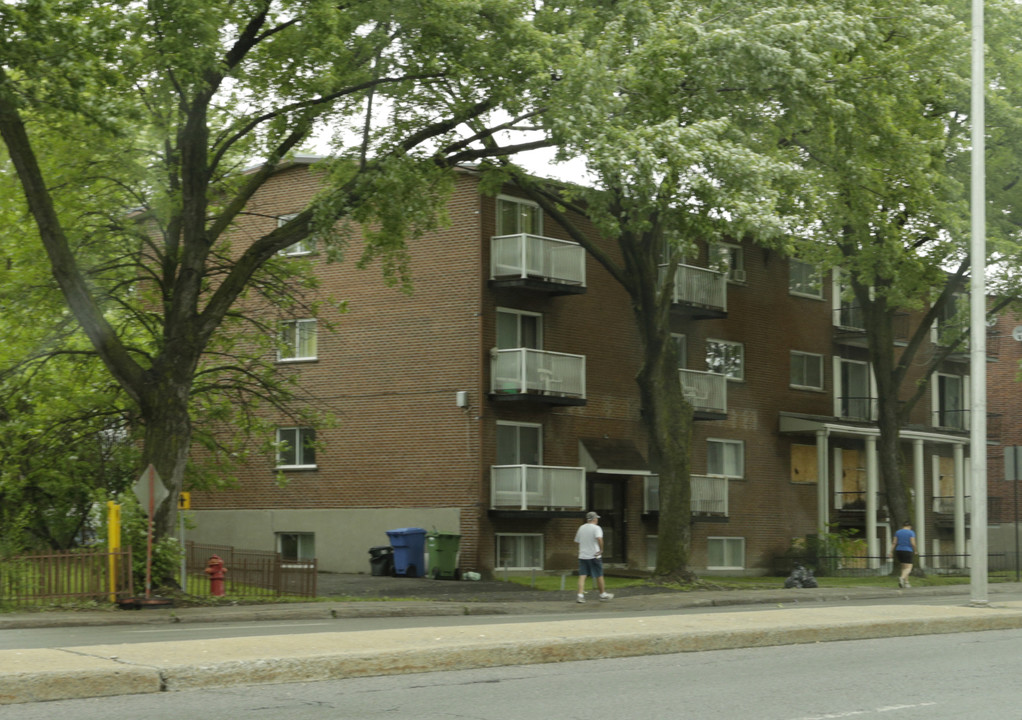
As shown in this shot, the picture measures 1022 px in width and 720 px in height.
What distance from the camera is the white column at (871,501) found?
40.7 m

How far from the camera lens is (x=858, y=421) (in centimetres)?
4331

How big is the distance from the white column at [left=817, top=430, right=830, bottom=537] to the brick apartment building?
83mm

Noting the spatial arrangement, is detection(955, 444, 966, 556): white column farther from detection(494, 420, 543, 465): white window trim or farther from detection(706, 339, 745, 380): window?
detection(494, 420, 543, 465): white window trim

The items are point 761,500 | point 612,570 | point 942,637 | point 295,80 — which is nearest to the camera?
point 942,637

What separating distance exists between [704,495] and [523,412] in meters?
6.59

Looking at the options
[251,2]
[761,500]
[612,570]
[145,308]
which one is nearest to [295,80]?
[251,2]

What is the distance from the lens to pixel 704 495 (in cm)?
3659

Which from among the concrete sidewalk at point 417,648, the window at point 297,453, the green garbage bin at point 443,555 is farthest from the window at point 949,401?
the concrete sidewalk at point 417,648

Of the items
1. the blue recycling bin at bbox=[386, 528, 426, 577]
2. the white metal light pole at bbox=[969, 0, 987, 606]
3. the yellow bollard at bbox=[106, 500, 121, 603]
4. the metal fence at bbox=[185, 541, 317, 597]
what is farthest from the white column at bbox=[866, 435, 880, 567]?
the yellow bollard at bbox=[106, 500, 121, 603]

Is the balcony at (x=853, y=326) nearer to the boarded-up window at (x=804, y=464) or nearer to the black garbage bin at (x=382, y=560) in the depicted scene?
the boarded-up window at (x=804, y=464)

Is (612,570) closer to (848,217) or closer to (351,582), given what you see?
(351,582)

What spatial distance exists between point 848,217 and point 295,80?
12.4 meters

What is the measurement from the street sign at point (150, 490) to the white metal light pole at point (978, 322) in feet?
42.7

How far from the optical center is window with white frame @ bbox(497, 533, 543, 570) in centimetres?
3256
